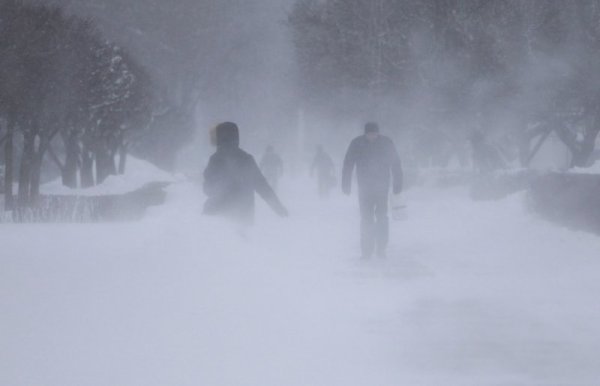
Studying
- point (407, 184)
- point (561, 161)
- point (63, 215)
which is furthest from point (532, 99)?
point (561, 161)

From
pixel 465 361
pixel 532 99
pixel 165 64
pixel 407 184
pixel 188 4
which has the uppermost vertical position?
pixel 188 4

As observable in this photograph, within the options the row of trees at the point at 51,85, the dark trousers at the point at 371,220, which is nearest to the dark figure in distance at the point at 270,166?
the row of trees at the point at 51,85

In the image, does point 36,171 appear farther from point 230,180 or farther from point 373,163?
point 230,180

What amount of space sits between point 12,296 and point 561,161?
59843mm

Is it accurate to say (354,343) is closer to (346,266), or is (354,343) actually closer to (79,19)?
(346,266)

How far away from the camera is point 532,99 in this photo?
90.7ft

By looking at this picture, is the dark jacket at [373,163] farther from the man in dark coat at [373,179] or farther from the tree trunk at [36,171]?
the tree trunk at [36,171]

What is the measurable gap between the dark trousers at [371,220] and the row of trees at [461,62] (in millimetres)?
15396

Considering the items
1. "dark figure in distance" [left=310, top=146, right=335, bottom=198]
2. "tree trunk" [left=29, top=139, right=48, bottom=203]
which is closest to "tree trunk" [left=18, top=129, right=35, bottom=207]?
"tree trunk" [left=29, top=139, right=48, bottom=203]

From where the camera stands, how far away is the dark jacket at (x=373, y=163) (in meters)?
11.6

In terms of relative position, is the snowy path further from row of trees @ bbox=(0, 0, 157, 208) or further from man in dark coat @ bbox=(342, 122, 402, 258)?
row of trees @ bbox=(0, 0, 157, 208)

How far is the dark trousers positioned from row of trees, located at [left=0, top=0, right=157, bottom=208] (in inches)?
641

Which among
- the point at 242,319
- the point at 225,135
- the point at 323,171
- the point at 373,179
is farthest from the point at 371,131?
the point at 323,171

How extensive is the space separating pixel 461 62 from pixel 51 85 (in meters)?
12.9
